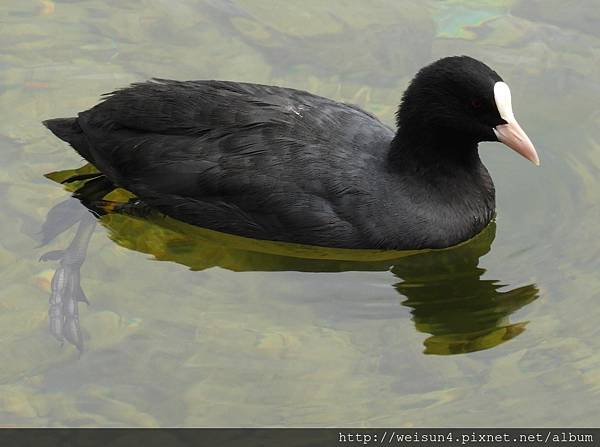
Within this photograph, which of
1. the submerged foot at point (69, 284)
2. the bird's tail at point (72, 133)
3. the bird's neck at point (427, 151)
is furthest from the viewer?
the bird's tail at point (72, 133)

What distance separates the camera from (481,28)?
32.7ft

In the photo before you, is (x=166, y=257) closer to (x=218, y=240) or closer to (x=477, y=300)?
(x=218, y=240)

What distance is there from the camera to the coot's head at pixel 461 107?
25.5 feet

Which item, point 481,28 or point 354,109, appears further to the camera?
point 481,28

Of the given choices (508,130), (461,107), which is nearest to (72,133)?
(461,107)

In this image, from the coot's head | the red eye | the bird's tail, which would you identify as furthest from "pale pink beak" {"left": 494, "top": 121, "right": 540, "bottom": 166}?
the bird's tail

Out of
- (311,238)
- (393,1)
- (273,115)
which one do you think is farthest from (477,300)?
(393,1)

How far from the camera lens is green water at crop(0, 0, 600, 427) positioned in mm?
7055

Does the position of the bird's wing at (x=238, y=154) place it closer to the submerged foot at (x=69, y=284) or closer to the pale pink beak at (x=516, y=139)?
the submerged foot at (x=69, y=284)

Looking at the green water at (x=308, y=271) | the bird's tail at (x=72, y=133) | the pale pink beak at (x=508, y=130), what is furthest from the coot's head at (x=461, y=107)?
the bird's tail at (x=72, y=133)

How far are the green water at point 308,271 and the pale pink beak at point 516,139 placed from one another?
0.62 meters

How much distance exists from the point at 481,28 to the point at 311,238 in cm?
291

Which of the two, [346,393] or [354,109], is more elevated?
[354,109]

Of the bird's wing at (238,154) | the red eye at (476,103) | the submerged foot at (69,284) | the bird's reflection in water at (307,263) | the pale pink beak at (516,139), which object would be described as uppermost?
the red eye at (476,103)
